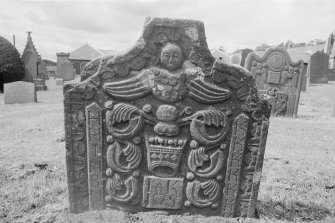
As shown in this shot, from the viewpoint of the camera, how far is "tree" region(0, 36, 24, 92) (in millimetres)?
18828

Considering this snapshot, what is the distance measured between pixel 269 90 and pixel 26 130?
7876 millimetres

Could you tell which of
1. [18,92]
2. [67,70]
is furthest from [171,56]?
[67,70]

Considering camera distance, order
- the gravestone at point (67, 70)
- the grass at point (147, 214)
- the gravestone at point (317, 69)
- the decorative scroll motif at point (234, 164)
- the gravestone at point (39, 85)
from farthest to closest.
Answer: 1. the gravestone at point (317, 69)
2. the gravestone at point (67, 70)
3. the gravestone at point (39, 85)
4. the grass at point (147, 214)
5. the decorative scroll motif at point (234, 164)

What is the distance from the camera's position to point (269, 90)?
9.13m

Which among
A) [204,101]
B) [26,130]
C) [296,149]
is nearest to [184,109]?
[204,101]

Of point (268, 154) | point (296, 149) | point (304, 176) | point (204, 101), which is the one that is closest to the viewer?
point (204, 101)

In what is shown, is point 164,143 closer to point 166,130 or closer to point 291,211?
point 166,130

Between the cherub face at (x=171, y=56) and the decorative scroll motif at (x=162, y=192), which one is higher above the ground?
the cherub face at (x=171, y=56)

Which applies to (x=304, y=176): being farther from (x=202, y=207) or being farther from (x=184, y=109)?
(x=184, y=109)

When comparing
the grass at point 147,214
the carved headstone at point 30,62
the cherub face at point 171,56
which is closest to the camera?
the cherub face at point 171,56

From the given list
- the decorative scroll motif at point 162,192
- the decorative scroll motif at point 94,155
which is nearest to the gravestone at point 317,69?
the decorative scroll motif at point 162,192

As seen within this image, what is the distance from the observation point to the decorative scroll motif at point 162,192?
2928 millimetres

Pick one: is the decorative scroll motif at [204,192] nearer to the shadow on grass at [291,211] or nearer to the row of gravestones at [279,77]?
the shadow on grass at [291,211]

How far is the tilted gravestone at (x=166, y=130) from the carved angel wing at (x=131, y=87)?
10mm
